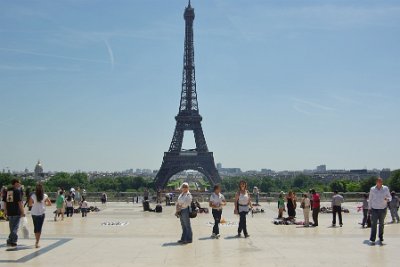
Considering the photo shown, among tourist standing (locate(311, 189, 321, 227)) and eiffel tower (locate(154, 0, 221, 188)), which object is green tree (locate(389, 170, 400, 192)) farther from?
tourist standing (locate(311, 189, 321, 227))

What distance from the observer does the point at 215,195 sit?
1731 centimetres

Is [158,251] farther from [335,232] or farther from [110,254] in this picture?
[335,232]

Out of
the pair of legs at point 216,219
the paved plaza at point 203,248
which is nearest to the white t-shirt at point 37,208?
Answer: the paved plaza at point 203,248

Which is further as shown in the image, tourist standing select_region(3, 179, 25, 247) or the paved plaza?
tourist standing select_region(3, 179, 25, 247)

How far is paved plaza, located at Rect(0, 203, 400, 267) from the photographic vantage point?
1215cm

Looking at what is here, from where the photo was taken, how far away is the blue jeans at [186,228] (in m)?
15.6

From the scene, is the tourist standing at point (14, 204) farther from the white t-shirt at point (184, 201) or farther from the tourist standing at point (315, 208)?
the tourist standing at point (315, 208)

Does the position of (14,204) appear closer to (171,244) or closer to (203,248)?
(171,244)

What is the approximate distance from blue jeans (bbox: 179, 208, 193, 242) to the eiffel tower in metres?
88.7

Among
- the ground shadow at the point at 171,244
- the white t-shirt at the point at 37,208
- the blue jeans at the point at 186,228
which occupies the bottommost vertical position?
the ground shadow at the point at 171,244

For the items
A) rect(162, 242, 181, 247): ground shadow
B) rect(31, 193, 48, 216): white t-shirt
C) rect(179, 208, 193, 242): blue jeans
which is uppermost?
rect(31, 193, 48, 216): white t-shirt

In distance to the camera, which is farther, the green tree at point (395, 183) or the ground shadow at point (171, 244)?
the green tree at point (395, 183)

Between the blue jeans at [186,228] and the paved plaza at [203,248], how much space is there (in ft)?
1.08

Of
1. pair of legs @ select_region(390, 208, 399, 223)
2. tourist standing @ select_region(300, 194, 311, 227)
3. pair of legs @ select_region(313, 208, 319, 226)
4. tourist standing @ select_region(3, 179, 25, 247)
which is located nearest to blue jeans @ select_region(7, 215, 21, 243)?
tourist standing @ select_region(3, 179, 25, 247)
